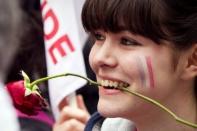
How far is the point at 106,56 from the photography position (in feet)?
6.65

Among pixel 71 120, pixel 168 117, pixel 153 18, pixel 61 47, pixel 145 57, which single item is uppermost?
pixel 153 18

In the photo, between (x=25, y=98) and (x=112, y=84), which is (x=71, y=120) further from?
(x=25, y=98)

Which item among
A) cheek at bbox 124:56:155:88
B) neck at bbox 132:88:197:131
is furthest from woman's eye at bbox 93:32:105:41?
neck at bbox 132:88:197:131

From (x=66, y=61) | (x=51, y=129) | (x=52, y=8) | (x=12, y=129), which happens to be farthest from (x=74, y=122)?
(x=12, y=129)

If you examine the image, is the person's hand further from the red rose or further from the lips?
the red rose

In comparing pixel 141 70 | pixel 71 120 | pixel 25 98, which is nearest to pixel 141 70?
pixel 141 70

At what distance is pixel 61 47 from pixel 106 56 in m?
1.08

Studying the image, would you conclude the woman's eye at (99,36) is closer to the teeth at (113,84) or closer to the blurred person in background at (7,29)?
the teeth at (113,84)

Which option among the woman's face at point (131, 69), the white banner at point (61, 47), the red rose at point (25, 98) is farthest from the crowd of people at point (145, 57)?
the white banner at point (61, 47)

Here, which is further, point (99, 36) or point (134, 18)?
point (99, 36)

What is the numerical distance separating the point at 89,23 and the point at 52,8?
40.5 inches

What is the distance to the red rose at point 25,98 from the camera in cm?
173

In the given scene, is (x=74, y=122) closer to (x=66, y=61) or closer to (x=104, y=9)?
(x=66, y=61)

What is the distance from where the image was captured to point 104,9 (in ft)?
6.75
